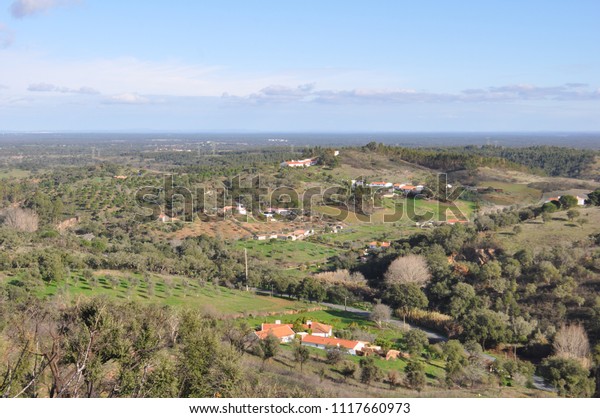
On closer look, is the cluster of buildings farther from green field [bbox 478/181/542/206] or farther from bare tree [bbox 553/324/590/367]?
green field [bbox 478/181/542/206]

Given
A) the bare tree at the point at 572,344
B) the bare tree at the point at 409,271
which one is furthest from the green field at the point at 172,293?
the bare tree at the point at 572,344

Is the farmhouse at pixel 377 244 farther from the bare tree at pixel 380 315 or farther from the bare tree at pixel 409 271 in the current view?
the bare tree at pixel 380 315

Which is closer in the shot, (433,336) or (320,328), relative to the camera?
(320,328)

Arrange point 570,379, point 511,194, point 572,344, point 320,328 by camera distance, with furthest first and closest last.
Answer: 1. point 511,194
2. point 320,328
3. point 572,344
4. point 570,379

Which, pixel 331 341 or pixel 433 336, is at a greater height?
pixel 331 341

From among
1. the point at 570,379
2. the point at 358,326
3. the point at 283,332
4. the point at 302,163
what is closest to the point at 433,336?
the point at 358,326

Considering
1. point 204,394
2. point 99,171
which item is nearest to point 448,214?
point 204,394

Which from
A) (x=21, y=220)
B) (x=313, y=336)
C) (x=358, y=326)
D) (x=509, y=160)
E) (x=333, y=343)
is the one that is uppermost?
(x=509, y=160)

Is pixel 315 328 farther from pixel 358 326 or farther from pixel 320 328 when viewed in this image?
pixel 358 326
